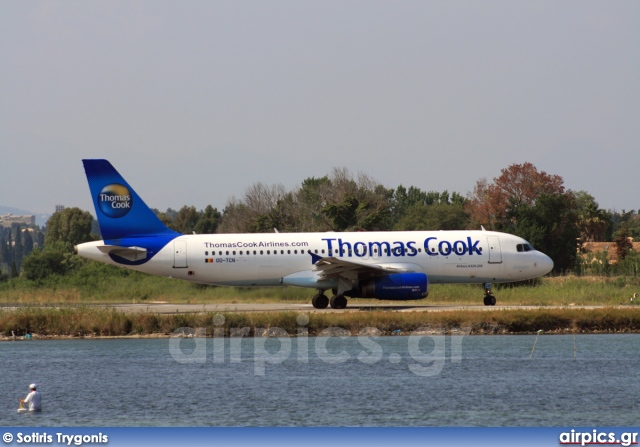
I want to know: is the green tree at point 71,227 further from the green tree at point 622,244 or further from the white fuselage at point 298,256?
the white fuselage at point 298,256

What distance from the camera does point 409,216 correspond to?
376 ft

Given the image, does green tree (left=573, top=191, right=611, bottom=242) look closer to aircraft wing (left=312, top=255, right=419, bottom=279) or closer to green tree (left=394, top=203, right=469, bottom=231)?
green tree (left=394, top=203, right=469, bottom=231)

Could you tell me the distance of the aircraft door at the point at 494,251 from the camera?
47.8 m

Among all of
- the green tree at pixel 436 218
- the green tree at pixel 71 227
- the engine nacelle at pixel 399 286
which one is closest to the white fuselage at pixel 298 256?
the engine nacelle at pixel 399 286

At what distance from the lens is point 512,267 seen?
158 feet

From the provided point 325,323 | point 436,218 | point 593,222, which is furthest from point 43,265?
point 593,222

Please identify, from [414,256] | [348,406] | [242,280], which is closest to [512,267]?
[414,256]

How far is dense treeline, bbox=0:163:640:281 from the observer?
71000mm

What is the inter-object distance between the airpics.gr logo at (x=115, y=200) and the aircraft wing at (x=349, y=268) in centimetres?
935

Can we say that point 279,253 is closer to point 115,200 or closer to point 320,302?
point 320,302

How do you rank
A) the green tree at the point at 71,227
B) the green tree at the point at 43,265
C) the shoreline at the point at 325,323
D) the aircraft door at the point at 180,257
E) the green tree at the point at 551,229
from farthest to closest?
the green tree at the point at 71,227
the green tree at the point at 551,229
the green tree at the point at 43,265
the aircraft door at the point at 180,257
the shoreline at the point at 325,323

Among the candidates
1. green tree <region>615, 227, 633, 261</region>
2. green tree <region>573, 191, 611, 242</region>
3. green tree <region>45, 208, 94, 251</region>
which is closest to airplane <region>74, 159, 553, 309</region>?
green tree <region>615, 227, 633, 261</region>

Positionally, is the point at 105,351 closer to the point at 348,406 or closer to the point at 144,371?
the point at 144,371

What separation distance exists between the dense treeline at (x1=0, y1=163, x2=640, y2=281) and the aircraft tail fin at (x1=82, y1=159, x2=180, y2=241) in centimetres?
620
